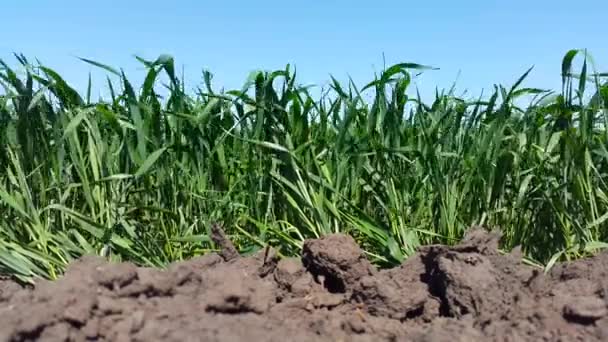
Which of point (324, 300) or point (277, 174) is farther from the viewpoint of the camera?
point (277, 174)

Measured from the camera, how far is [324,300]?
2.58 m

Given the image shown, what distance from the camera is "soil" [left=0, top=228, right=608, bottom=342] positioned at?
221 centimetres

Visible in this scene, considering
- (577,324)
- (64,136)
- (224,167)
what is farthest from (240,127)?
(577,324)

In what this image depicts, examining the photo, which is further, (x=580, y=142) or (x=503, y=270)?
(x=580, y=142)

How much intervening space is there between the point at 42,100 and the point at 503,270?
1.75 meters

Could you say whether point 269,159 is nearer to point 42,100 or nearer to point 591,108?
point 42,100

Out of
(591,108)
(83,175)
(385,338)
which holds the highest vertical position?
(591,108)

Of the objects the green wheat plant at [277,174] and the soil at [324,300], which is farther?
the green wheat plant at [277,174]

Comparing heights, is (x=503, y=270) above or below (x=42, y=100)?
below

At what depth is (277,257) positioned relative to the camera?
287 cm

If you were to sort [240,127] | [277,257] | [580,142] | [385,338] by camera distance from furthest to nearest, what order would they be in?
1. [240,127]
2. [580,142]
3. [277,257]
4. [385,338]

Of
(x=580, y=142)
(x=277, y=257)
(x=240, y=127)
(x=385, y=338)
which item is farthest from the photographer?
(x=240, y=127)

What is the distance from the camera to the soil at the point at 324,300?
2.21 m

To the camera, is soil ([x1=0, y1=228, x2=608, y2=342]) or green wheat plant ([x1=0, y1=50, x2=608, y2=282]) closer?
soil ([x1=0, y1=228, x2=608, y2=342])
